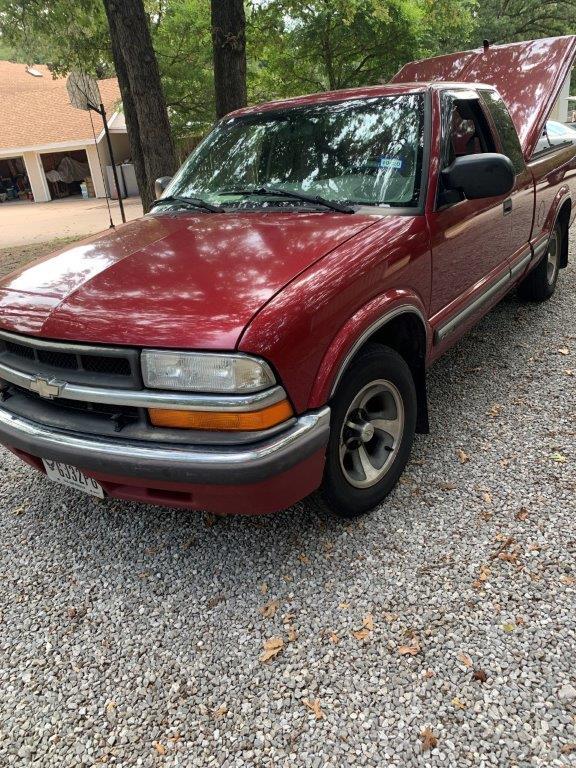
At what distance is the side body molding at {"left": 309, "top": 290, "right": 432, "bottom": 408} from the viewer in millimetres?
2295

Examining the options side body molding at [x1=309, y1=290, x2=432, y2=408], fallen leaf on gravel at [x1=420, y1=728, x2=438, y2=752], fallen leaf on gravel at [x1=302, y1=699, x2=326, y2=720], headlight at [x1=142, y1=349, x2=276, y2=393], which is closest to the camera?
fallen leaf on gravel at [x1=420, y1=728, x2=438, y2=752]

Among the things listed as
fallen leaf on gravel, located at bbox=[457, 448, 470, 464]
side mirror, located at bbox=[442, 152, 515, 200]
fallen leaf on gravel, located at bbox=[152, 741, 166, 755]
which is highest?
side mirror, located at bbox=[442, 152, 515, 200]

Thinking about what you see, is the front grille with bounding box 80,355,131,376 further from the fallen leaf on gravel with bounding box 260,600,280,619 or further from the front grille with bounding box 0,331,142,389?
the fallen leaf on gravel with bounding box 260,600,280,619

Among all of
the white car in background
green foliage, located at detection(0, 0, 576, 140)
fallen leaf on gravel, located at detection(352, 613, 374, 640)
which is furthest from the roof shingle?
fallen leaf on gravel, located at detection(352, 613, 374, 640)

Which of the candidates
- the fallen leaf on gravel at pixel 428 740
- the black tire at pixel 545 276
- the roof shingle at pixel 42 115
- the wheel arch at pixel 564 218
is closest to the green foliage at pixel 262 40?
the wheel arch at pixel 564 218

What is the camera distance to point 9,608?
99.4 inches

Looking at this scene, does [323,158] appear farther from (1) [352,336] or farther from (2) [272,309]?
(2) [272,309]

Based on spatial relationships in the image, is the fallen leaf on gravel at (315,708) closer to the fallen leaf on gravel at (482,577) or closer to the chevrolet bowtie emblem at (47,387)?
the fallen leaf on gravel at (482,577)

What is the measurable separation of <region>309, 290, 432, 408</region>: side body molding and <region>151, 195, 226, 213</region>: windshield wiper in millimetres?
1183

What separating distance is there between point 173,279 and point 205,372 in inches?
21.7

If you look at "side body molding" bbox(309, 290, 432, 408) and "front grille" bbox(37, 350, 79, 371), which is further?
"front grille" bbox(37, 350, 79, 371)

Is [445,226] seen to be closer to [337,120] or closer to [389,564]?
[337,120]

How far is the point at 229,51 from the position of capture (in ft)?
25.2

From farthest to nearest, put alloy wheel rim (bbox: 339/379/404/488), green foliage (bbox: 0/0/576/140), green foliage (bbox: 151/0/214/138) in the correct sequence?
1. green foliage (bbox: 151/0/214/138)
2. green foliage (bbox: 0/0/576/140)
3. alloy wheel rim (bbox: 339/379/404/488)
